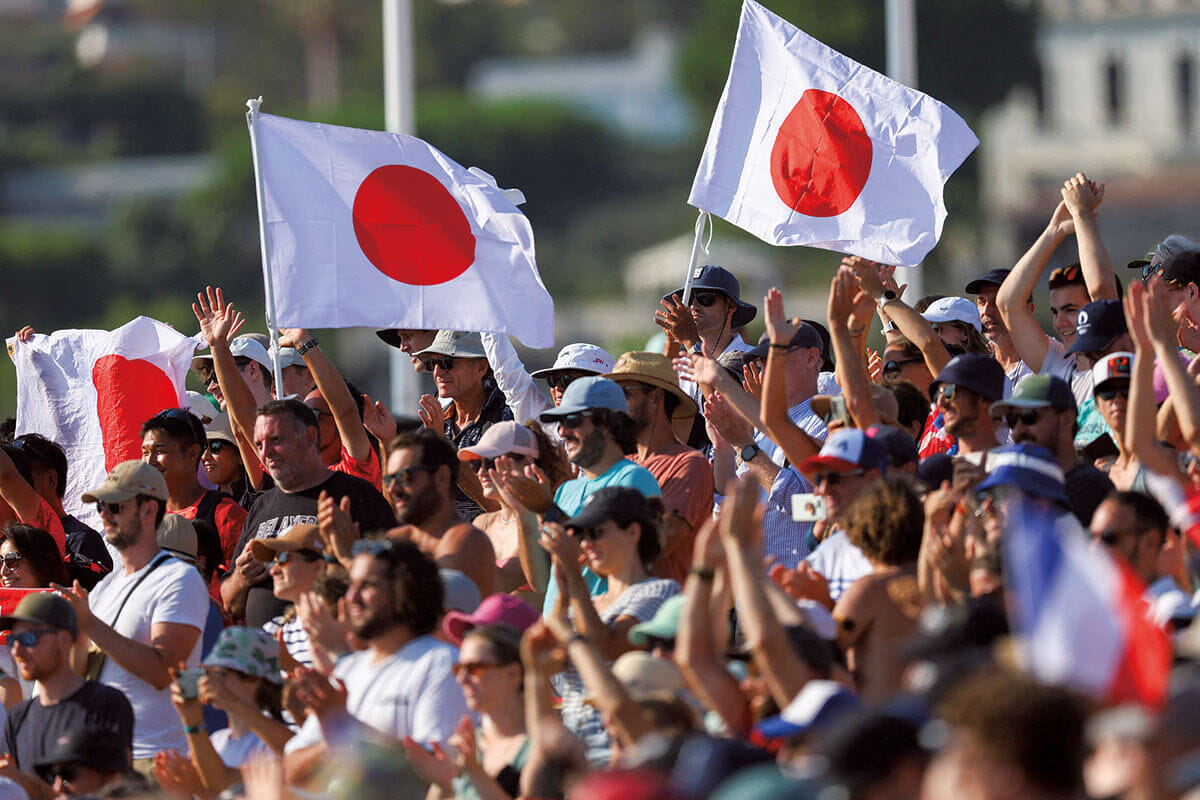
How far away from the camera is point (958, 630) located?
5.42m

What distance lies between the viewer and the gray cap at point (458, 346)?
9.72 metres

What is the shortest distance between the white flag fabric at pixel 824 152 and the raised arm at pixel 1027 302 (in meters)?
0.81

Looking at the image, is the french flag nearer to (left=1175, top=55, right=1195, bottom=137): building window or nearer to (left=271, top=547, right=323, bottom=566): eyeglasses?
(left=271, top=547, right=323, bottom=566): eyeglasses

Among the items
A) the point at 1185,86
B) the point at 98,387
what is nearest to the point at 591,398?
the point at 98,387

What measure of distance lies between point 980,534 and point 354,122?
90659mm

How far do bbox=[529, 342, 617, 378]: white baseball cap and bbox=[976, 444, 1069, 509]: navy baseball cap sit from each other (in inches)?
101

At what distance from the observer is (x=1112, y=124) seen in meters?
97.7

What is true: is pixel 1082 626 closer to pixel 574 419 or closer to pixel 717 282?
pixel 574 419

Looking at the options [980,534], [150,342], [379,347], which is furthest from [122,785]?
[379,347]

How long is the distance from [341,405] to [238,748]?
2.46m

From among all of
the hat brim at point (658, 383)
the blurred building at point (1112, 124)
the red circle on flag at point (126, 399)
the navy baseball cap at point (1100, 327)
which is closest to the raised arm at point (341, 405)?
the hat brim at point (658, 383)

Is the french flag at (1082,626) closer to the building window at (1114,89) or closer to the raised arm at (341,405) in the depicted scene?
the raised arm at (341,405)

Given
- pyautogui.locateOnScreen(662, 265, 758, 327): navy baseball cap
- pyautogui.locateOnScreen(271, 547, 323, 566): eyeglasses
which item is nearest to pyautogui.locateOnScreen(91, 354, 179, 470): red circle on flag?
pyautogui.locateOnScreen(662, 265, 758, 327): navy baseball cap

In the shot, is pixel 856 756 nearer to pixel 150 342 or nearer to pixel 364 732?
pixel 364 732
